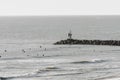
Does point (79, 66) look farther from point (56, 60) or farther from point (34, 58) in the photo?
point (34, 58)

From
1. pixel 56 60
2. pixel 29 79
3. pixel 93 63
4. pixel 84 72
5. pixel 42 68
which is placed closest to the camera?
pixel 29 79

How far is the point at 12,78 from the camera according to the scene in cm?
6219

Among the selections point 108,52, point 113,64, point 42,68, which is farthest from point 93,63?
point 108,52

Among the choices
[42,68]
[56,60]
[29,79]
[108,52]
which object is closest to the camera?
[29,79]

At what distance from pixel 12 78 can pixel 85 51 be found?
119 ft

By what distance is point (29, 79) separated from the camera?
201 feet

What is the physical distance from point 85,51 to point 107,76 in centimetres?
3359

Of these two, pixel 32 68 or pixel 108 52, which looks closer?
pixel 32 68

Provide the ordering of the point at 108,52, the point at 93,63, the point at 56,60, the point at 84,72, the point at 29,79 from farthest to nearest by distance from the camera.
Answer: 1. the point at 108,52
2. the point at 56,60
3. the point at 93,63
4. the point at 84,72
5. the point at 29,79

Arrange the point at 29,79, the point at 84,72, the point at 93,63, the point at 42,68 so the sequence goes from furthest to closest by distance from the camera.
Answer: the point at 93,63 < the point at 42,68 < the point at 84,72 < the point at 29,79

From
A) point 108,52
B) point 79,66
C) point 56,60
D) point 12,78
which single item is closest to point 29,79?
point 12,78

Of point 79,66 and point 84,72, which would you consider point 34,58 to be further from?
point 84,72

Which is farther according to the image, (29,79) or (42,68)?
(42,68)

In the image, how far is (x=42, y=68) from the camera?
7119 centimetres
